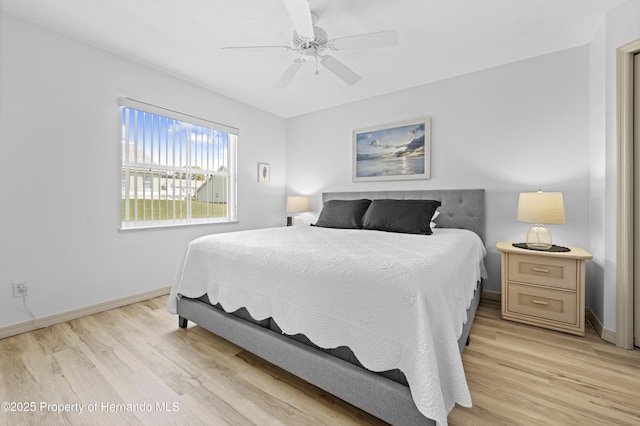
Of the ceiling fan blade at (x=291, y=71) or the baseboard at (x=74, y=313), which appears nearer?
the baseboard at (x=74, y=313)

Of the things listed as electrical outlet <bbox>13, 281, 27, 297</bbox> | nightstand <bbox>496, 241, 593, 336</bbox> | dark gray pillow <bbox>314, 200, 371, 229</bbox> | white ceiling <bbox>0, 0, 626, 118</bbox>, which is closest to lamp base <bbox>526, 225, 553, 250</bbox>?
nightstand <bbox>496, 241, 593, 336</bbox>

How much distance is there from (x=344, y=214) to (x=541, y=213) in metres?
1.81

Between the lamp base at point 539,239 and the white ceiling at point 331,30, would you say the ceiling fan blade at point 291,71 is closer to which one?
the white ceiling at point 331,30

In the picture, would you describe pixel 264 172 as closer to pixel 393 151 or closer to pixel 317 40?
pixel 393 151

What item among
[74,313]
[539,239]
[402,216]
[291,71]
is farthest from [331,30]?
[74,313]

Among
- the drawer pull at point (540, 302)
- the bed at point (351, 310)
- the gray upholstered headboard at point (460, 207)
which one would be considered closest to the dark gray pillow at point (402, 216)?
the gray upholstered headboard at point (460, 207)

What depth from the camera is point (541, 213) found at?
2.25 metres

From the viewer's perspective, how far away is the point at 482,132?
298 cm

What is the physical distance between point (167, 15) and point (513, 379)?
137 inches

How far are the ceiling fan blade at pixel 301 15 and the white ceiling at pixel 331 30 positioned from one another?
0.88 feet

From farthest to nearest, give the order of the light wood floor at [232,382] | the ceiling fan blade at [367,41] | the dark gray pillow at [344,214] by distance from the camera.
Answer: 1. the dark gray pillow at [344,214]
2. the ceiling fan blade at [367,41]
3. the light wood floor at [232,382]

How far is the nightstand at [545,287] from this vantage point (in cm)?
211

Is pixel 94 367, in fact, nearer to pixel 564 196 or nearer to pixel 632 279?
pixel 632 279

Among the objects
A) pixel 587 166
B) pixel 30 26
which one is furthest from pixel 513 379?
pixel 30 26
